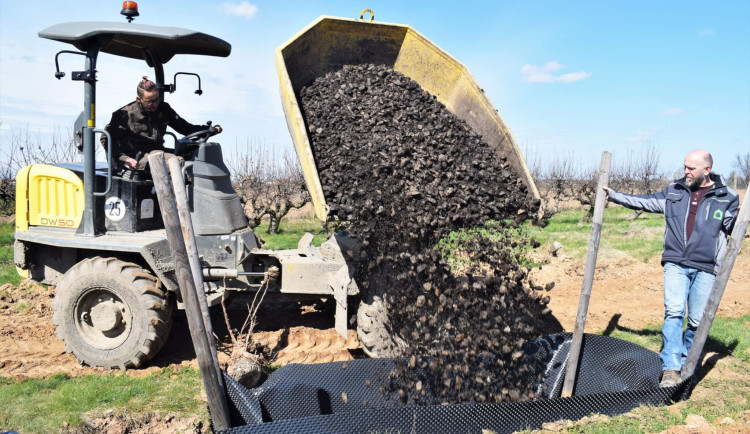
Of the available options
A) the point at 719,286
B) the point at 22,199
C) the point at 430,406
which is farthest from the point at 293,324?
the point at 719,286

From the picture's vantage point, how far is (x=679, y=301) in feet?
14.3

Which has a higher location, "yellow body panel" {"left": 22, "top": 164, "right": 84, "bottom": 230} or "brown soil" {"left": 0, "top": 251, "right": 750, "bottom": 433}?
"yellow body panel" {"left": 22, "top": 164, "right": 84, "bottom": 230}

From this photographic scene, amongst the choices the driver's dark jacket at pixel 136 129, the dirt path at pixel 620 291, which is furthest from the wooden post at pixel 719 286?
the driver's dark jacket at pixel 136 129

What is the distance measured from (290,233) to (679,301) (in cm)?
1129

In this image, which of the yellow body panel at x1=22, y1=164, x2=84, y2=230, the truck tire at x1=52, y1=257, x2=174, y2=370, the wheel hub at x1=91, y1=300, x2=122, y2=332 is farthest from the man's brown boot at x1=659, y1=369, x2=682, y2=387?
the yellow body panel at x1=22, y1=164, x2=84, y2=230

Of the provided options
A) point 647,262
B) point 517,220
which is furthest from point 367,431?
point 647,262

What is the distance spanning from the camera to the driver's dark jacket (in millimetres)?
4867

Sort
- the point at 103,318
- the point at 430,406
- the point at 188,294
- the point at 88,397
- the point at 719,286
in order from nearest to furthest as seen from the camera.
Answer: the point at 188,294 → the point at 430,406 → the point at 719,286 → the point at 88,397 → the point at 103,318

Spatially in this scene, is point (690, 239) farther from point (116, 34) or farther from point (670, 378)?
point (116, 34)

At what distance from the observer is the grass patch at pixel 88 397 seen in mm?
3880

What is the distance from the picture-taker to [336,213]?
423cm

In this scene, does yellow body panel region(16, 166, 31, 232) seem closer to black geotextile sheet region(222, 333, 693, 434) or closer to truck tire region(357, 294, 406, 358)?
black geotextile sheet region(222, 333, 693, 434)

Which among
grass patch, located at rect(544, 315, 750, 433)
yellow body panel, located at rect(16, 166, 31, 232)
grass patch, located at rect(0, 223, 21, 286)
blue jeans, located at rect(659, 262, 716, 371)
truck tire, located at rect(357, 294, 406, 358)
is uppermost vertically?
yellow body panel, located at rect(16, 166, 31, 232)

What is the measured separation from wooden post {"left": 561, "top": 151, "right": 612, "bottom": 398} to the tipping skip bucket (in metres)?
0.72
